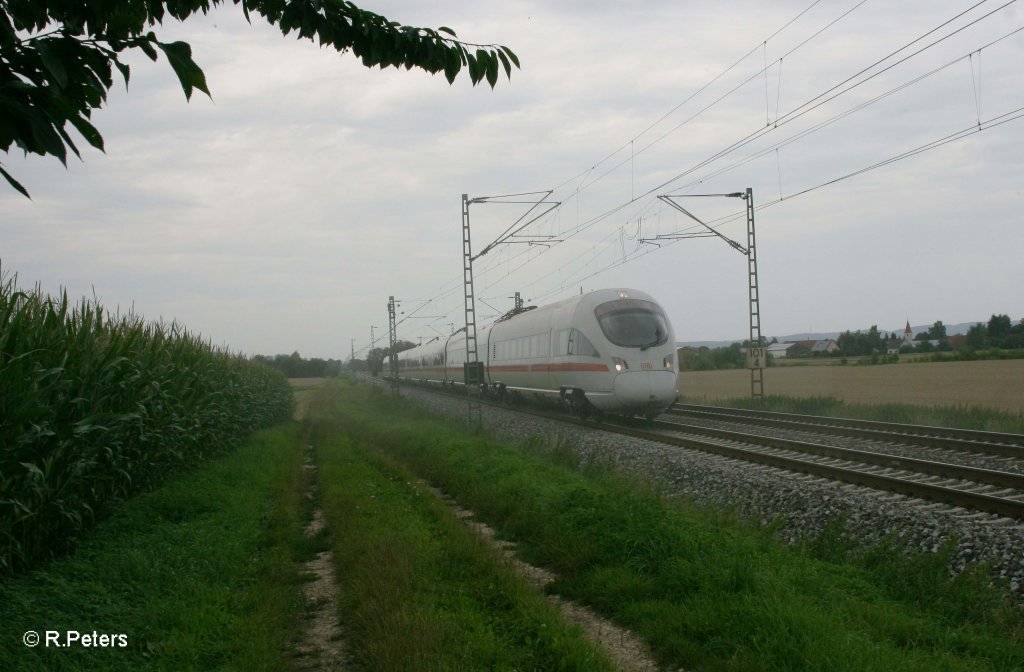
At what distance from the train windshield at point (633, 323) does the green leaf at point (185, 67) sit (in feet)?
57.0

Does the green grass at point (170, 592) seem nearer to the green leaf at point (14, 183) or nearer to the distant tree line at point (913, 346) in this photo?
the green leaf at point (14, 183)

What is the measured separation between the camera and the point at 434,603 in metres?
6.19

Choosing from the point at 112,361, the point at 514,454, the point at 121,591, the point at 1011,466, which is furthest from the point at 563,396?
the point at 121,591

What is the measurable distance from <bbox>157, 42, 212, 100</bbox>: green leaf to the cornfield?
3971 mm

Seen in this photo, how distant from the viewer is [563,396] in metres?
22.9

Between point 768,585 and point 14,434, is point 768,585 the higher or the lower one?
the lower one

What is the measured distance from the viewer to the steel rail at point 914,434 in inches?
527

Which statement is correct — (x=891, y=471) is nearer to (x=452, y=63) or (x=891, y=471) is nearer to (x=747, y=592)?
(x=747, y=592)

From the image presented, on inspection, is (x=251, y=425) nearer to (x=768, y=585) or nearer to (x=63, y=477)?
(x=63, y=477)

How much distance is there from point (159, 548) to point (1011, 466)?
38.6 ft

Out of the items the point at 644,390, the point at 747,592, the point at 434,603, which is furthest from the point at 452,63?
the point at 644,390

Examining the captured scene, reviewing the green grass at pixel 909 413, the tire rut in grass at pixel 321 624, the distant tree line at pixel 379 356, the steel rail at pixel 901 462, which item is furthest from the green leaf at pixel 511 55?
the distant tree line at pixel 379 356

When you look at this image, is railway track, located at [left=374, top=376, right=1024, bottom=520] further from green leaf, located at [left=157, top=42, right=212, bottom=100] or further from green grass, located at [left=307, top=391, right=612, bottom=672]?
green leaf, located at [left=157, top=42, right=212, bottom=100]

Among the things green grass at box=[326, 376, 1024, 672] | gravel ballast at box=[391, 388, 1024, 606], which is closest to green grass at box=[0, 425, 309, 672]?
green grass at box=[326, 376, 1024, 672]
